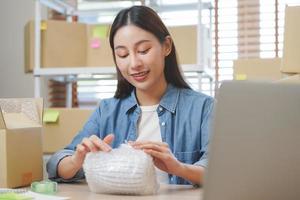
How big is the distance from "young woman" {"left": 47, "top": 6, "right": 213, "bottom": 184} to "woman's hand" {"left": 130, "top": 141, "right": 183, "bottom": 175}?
0.41 ft

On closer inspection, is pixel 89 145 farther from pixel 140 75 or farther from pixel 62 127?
pixel 62 127

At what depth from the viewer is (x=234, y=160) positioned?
1.83 feet

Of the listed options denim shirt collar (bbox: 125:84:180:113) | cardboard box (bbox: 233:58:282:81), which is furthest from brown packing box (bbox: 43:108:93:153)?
denim shirt collar (bbox: 125:84:180:113)

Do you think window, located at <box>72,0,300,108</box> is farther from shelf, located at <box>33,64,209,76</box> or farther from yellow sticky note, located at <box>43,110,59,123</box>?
yellow sticky note, located at <box>43,110,59,123</box>

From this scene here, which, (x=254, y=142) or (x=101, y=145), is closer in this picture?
(x=254, y=142)

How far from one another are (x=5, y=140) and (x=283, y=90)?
612mm

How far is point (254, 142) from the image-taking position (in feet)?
1.85

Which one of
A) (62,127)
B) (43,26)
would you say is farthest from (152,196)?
(43,26)

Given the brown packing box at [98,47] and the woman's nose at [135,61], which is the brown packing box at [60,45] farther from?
the woman's nose at [135,61]

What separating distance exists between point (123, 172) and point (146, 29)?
0.47m

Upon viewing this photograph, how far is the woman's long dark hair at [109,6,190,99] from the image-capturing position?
1209 millimetres

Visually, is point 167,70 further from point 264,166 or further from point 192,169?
point 264,166

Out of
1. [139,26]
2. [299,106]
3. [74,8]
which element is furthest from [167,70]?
[74,8]

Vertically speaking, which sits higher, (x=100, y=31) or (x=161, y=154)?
(x=100, y=31)
